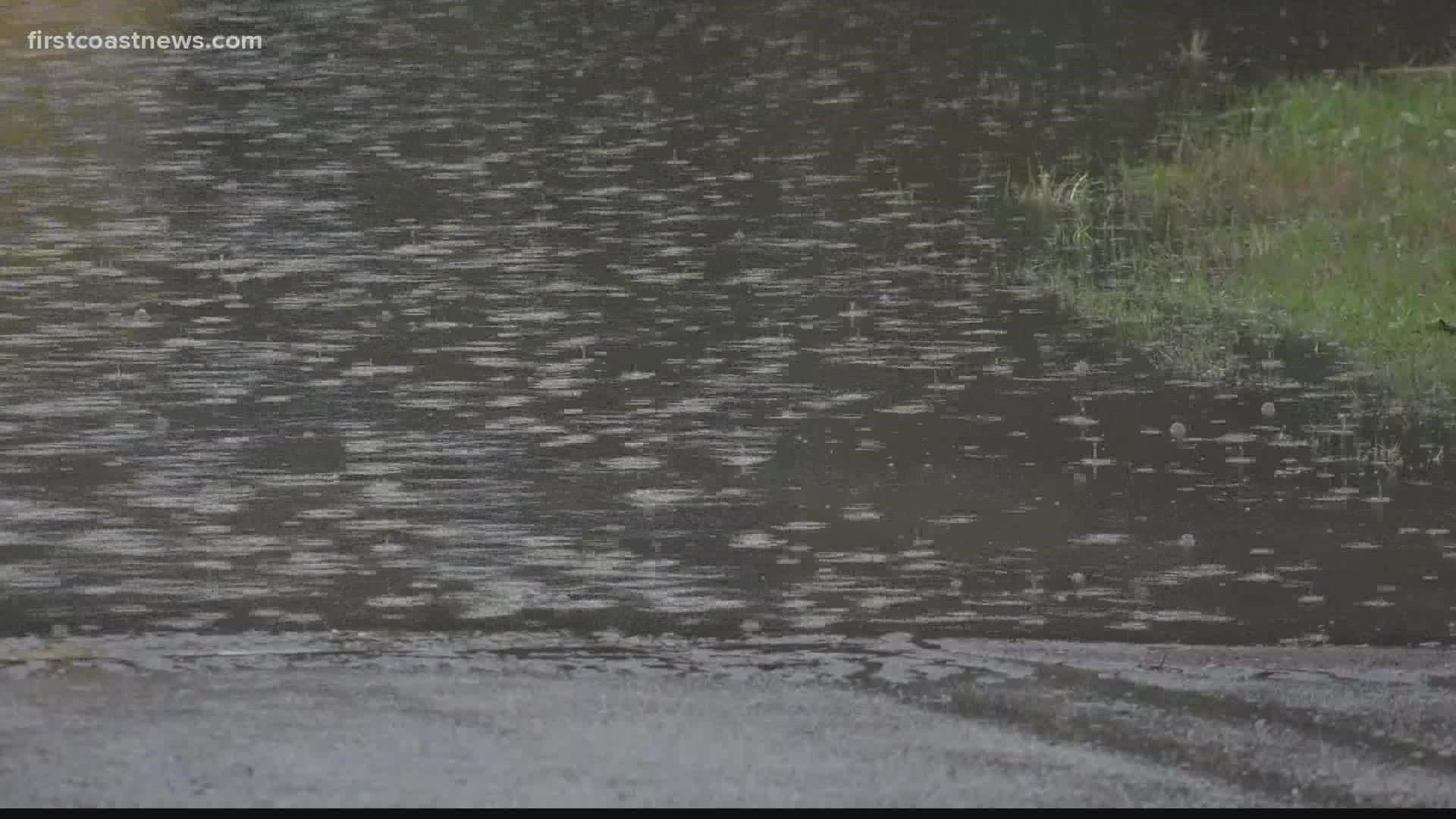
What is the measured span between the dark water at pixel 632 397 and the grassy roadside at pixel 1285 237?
14.0 inches

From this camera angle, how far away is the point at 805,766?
5.93 m

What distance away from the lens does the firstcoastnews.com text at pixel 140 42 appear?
22.4m

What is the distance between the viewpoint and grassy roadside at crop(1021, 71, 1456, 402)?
1144 centimetres

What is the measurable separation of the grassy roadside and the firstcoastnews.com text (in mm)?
9090

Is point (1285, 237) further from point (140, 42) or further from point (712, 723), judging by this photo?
point (140, 42)

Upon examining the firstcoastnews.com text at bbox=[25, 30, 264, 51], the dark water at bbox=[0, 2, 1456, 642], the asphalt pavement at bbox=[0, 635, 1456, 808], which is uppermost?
the firstcoastnews.com text at bbox=[25, 30, 264, 51]

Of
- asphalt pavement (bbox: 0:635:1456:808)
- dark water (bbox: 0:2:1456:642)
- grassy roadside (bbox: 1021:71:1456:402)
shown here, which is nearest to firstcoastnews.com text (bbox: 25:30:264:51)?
dark water (bbox: 0:2:1456:642)

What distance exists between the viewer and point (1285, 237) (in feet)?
43.7

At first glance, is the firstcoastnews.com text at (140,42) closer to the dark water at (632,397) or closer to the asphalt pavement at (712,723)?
the dark water at (632,397)

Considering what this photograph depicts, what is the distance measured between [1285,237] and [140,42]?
12420mm

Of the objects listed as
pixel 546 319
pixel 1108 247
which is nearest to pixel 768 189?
pixel 1108 247

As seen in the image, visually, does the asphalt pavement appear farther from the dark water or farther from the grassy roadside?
the grassy roadside

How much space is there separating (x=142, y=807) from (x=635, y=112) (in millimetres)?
13351

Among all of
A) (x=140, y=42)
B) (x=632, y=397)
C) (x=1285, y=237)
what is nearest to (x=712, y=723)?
(x=632, y=397)
